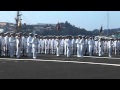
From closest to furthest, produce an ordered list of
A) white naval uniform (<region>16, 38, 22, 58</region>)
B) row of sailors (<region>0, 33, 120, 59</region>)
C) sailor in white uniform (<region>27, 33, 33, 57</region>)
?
white naval uniform (<region>16, 38, 22, 58</region>) < row of sailors (<region>0, 33, 120, 59</region>) < sailor in white uniform (<region>27, 33, 33, 57</region>)

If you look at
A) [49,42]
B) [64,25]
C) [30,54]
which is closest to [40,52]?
[49,42]

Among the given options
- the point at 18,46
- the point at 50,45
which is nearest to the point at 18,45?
the point at 18,46

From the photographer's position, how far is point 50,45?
3162 cm

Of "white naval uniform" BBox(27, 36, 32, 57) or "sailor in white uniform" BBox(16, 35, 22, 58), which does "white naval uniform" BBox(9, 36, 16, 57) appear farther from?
"white naval uniform" BBox(27, 36, 32, 57)

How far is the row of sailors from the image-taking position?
23969mm

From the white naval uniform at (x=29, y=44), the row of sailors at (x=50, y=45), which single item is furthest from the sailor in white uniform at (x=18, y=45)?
the white naval uniform at (x=29, y=44)

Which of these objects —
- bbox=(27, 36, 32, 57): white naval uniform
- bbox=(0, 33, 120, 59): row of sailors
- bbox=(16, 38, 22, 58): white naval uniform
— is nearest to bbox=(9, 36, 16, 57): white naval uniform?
bbox=(0, 33, 120, 59): row of sailors

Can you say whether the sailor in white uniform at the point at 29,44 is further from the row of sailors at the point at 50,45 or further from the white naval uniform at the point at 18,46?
the white naval uniform at the point at 18,46

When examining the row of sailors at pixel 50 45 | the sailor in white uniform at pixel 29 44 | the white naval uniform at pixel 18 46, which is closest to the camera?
the white naval uniform at pixel 18 46

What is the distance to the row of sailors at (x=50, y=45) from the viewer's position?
23969 mm

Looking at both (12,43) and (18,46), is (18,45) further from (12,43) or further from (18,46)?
(12,43)

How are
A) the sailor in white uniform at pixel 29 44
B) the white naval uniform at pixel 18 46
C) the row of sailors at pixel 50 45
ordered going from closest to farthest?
1. the white naval uniform at pixel 18 46
2. the row of sailors at pixel 50 45
3. the sailor in white uniform at pixel 29 44
